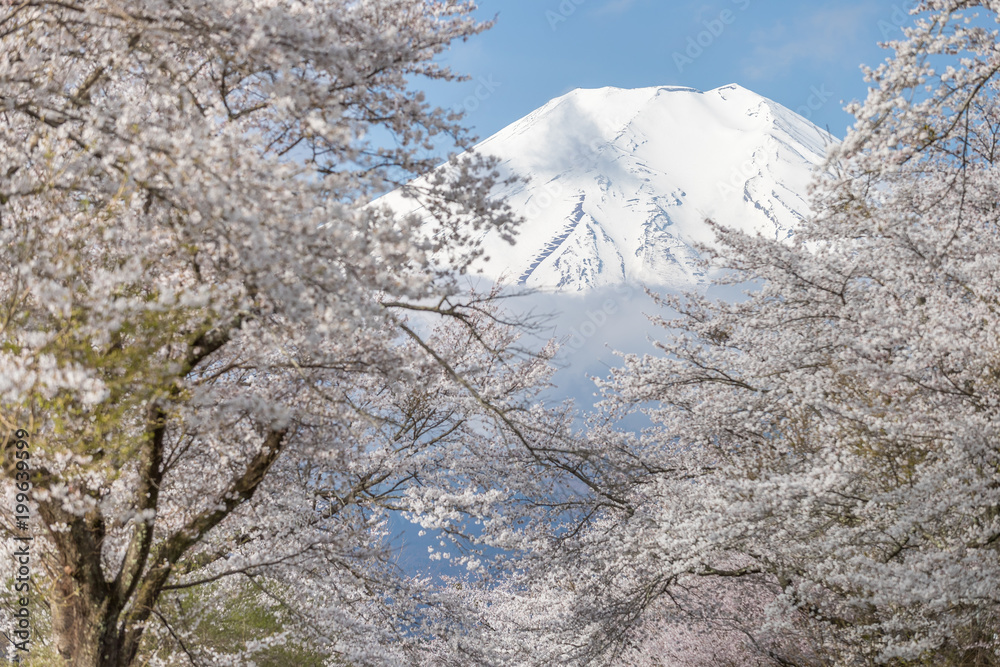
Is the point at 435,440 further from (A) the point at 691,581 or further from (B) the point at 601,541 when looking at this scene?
(A) the point at 691,581

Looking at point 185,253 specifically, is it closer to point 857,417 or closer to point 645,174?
point 857,417

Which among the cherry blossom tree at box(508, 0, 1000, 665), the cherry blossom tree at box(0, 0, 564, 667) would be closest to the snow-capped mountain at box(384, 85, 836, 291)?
the cherry blossom tree at box(508, 0, 1000, 665)

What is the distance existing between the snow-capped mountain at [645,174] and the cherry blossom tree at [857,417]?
89438 mm

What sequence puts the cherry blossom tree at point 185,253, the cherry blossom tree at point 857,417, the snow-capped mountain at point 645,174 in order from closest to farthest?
the cherry blossom tree at point 185,253 < the cherry blossom tree at point 857,417 < the snow-capped mountain at point 645,174

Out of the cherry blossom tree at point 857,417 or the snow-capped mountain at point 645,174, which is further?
the snow-capped mountain at point 645,174

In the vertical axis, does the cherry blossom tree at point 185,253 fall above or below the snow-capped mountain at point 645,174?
below

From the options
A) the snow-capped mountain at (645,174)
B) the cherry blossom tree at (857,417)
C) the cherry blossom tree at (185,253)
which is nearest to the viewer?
the cherry blossom tree at (185,253)

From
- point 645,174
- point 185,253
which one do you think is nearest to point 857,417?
point 185,253

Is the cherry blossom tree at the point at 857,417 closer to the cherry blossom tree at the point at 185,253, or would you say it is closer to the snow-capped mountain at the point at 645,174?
the cherry blossom tree at the point at 185,253

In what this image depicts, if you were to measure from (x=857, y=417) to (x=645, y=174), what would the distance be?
151 metres

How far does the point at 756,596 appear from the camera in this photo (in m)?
10.4

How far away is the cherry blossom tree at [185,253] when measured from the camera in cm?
267

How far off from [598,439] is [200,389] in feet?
22.2

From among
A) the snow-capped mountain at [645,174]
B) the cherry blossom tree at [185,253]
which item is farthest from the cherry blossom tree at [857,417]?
the snow-capped mountain at [645,174]
